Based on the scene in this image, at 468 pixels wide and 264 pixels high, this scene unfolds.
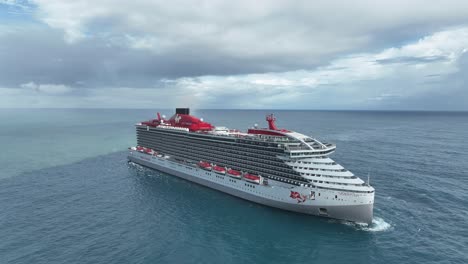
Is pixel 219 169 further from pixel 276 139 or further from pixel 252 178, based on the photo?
pixel 276 139

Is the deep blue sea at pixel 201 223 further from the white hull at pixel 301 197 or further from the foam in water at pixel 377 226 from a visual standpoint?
the white hull at pixel 301 197

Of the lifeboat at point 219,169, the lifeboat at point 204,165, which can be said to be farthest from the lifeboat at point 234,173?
the lifeboat at point 204,165

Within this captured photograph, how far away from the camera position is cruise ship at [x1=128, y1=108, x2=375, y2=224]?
140ft

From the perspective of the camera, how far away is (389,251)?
35000 millimetres

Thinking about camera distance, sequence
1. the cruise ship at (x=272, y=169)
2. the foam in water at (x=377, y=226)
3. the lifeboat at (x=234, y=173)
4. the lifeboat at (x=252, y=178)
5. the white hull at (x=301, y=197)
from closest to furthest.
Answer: the foam in water at (x=377, y=226)
the white hull at (x=301, y=197)
the cruise ship at (x=272, y=169)
the lifeboat at (x=252, y=178)
the lifeboat at (x=234, y=173)

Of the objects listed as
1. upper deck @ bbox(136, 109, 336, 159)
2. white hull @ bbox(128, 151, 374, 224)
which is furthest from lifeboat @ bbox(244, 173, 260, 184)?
upper deck @ bbox(136, 109, 336, 159)

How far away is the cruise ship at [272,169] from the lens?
42.5 m

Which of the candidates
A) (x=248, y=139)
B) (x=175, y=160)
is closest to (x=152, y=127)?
(x=175, y=160)

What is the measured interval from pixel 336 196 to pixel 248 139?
2062 centimetres

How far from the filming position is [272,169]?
50.6 metres

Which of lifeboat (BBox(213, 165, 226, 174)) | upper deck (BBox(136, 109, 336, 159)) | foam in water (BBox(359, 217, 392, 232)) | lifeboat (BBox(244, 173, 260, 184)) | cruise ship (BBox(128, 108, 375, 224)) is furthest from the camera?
lifeboat (BBox(213, 165, 226, 174))

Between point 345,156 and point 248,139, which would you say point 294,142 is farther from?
point 345,156

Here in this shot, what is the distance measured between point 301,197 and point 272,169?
824 cm

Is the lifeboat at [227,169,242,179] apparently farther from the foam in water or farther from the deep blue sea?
the foam in water
